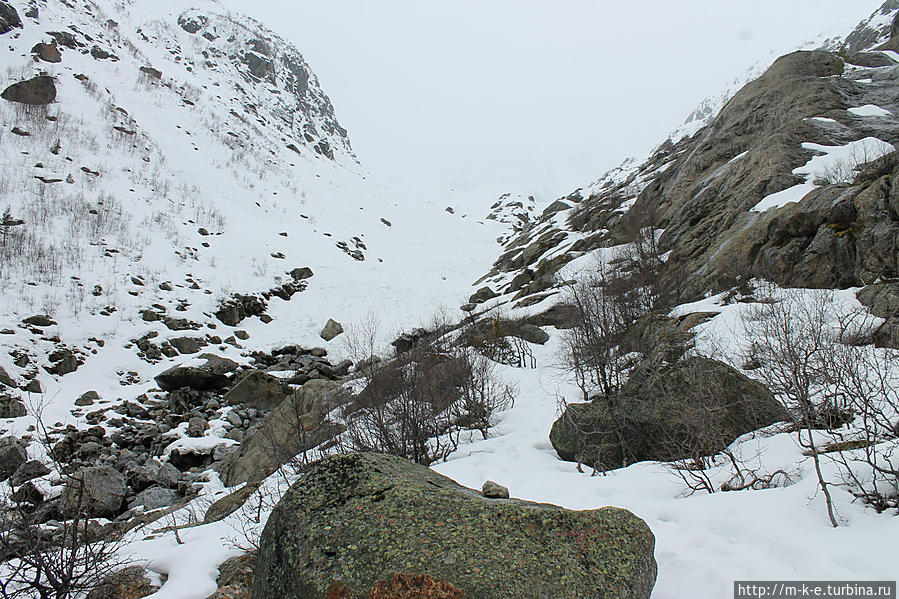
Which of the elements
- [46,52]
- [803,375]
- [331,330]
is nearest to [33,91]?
[46,52]

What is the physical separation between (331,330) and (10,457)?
38.4ft

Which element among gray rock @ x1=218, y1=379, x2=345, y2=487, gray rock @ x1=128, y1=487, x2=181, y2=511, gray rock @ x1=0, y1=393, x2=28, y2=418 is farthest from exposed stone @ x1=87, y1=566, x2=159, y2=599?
gray rock @ x1=0, y1=393, x2=28, y2=418

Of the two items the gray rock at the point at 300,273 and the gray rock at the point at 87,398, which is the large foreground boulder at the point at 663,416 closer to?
the gray rock at the point at 87,398

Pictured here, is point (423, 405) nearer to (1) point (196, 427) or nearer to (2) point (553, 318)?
(1) point (196, 427)

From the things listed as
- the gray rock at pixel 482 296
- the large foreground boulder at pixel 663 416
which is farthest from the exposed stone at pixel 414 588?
the gray rock at pixel 482 296

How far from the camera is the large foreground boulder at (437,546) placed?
252 cm

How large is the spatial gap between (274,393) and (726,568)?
14.4 meters

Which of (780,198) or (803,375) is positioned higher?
(780,198)

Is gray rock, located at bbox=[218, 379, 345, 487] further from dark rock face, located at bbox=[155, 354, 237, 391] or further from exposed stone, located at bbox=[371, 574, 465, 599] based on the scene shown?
exposed stone, located at bbox=[371, 574, 465, 599]

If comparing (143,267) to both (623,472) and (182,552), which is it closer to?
(182,552)

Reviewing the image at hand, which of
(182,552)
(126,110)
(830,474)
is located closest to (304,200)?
(126,110)

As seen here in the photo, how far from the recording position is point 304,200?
34.2 meters

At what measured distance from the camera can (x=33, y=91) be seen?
82.5ft

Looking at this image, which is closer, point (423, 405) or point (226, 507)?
point (226, 507)
